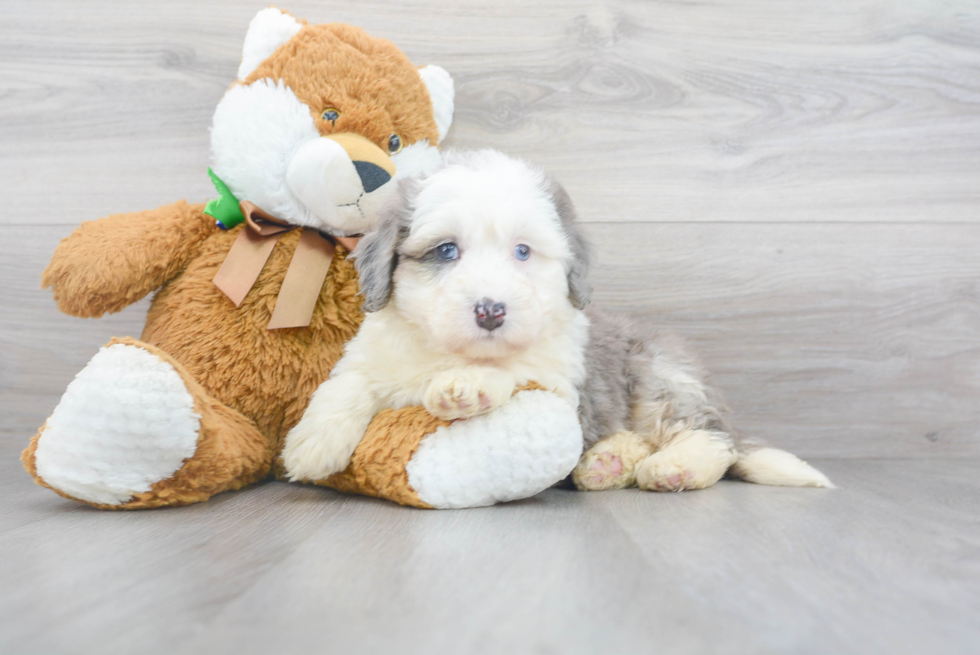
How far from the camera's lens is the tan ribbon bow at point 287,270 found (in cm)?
133

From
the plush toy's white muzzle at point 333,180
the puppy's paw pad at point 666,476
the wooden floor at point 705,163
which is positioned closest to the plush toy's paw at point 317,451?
the plush toy's white muzzle at point 333,180

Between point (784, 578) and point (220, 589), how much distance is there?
2.13 feet

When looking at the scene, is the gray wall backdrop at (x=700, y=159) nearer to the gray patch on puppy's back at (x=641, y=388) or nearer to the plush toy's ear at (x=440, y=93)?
the plush toy's ear at (x=440, y=93)

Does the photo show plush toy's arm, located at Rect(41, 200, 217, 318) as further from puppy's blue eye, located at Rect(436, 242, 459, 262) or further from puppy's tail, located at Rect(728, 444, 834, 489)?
puppy's tail, located at Rect(728, 444, 834, 489)

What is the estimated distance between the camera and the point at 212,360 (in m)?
1.31

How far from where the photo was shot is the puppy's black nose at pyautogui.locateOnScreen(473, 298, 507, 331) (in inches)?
42.6

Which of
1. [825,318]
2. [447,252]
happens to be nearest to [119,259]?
[447,252]

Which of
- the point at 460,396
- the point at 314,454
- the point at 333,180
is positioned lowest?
the point at 314,454

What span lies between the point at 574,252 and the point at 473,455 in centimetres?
40

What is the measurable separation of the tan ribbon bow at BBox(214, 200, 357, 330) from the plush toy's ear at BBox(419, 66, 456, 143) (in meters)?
0.37

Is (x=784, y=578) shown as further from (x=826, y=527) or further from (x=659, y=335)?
(x=659, y=335)

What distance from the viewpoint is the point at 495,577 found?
81 centimetres

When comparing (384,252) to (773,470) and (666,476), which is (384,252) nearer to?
(666,476)

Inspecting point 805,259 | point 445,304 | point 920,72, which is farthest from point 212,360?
point 920,72
